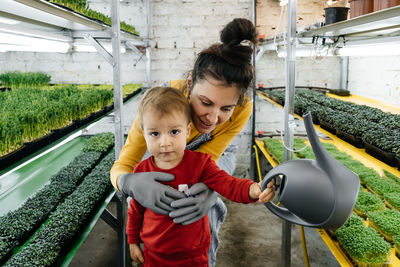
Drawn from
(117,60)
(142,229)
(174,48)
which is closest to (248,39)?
(142,229)

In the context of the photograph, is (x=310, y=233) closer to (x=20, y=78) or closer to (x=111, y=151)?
(x=111, y=151)

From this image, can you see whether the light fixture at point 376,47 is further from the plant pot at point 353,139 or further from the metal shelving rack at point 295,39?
the plant pot at point 353,139

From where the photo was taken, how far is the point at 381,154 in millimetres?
1691

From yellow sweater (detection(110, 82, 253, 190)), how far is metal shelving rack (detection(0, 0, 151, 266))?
2.19 ft

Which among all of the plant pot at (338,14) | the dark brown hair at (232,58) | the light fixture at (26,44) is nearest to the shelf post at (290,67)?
the plant pot at (338,14)

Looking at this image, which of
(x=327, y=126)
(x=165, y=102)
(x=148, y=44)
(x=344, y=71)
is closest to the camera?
(x=165, y=102)

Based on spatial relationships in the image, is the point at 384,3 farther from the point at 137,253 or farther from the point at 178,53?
the point at 178,53

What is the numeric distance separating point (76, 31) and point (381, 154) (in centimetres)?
256

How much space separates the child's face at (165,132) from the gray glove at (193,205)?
6.7 inches

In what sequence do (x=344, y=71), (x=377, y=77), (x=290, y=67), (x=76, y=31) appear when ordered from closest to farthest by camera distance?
(x=290, y=67) → (x=76, y=31) → (x=377, y=77) → (x=344, y=71)

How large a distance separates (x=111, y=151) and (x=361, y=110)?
241cm

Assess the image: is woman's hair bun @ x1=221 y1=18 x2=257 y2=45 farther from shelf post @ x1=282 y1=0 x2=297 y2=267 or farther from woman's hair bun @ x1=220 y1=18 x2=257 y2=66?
shelf post @ x1=282 y1=0 x2=297 y2=267

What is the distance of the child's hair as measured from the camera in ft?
4.37

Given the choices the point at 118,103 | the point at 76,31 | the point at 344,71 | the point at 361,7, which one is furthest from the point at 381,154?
the point at 344,71
